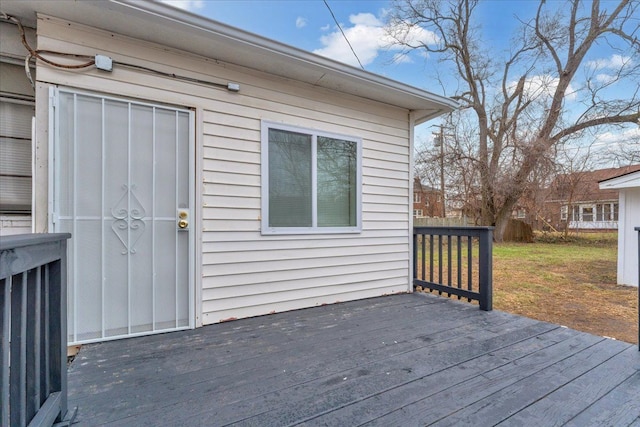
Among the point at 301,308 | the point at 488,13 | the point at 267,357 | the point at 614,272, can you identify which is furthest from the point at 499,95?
the point at 267,357

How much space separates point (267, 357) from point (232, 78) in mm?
2521

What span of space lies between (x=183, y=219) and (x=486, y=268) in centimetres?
309

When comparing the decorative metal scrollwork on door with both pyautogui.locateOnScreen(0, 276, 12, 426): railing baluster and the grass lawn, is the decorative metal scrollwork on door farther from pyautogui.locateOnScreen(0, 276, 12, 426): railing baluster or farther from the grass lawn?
the grass lawn

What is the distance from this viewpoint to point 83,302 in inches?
93.7

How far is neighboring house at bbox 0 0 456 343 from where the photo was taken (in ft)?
7.63

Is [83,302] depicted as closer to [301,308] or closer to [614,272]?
[301,308]

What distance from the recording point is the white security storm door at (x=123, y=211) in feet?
7.71

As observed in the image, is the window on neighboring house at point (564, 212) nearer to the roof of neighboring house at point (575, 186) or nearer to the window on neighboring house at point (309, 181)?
the roof of neighboring house at point (575, 186)

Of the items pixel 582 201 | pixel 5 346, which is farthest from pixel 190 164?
pixel 582 201

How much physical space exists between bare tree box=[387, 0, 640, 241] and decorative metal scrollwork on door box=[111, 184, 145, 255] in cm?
1111

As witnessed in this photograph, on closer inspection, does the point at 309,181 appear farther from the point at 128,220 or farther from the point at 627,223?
the point at 627,223

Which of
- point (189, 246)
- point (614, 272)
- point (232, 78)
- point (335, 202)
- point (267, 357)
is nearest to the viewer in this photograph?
point (267, 357)

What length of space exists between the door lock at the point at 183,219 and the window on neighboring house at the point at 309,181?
28.6 inches

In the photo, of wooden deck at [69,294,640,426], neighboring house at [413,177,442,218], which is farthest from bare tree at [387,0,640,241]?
wooden deck at [69,294,640,426]
